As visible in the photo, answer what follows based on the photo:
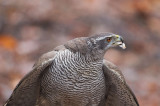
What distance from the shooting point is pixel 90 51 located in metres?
9.08

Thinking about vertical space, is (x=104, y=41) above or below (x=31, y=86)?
above

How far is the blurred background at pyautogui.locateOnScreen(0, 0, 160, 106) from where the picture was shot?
1511 cm

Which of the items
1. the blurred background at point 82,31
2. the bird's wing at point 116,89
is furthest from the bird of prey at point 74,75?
the blurred background at point 82,31

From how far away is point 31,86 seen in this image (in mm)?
9500

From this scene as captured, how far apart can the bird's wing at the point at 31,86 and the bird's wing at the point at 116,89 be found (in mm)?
886

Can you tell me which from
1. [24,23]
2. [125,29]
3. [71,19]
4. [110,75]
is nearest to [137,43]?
[125,29]

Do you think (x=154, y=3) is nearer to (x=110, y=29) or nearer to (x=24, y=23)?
(x=110, y=29)

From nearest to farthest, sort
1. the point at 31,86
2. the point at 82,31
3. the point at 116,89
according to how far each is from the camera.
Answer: the point at 31,86, the point at 116,89, the point at 82,31

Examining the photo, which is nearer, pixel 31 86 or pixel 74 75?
pixel 74 75

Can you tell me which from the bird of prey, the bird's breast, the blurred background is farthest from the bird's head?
the blurred background

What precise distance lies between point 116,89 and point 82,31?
7.33 m

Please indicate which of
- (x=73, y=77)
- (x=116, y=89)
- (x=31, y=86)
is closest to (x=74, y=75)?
(x=73, y=77)

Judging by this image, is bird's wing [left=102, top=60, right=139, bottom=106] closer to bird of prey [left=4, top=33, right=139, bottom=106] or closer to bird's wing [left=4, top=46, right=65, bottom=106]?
bird of prey [left=4, top=33, right=139, bottom=106]

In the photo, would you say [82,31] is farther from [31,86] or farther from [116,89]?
[31,86]
